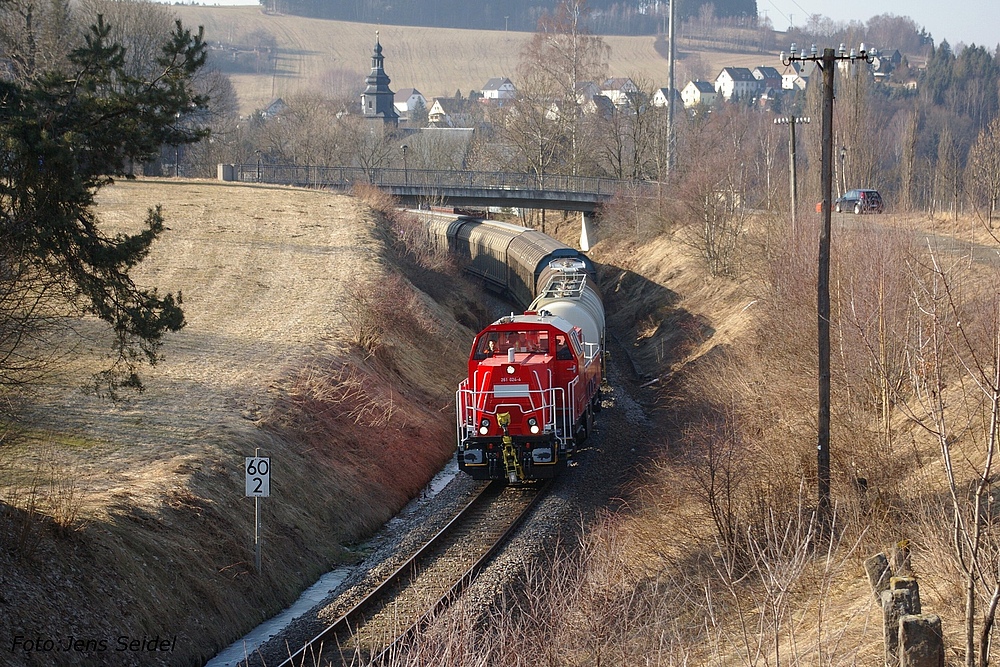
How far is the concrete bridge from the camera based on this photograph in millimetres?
63500

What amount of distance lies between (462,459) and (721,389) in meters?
8.32

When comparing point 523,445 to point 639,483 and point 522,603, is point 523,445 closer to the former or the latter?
point 639,483

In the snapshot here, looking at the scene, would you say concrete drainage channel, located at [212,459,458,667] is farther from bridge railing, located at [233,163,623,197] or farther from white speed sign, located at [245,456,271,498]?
bridge railing, located at [233,163,623,197]

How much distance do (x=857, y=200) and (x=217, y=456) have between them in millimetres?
40991

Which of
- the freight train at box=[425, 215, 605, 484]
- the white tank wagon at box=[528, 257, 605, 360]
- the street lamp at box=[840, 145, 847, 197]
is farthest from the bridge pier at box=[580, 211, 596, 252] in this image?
the freight train at box=[425, 215, 605, 484]

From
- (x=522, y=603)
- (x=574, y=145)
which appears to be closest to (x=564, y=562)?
(x=522, y=603)

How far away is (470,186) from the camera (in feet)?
217

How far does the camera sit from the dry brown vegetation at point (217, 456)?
1393 centimetres

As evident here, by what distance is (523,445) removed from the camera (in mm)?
20891

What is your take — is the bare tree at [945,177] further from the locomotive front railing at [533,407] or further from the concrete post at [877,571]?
the concrete post at [877,571]

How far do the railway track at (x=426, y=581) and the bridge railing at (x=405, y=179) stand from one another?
4435 cm

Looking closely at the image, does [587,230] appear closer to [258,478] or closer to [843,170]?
[843,170]

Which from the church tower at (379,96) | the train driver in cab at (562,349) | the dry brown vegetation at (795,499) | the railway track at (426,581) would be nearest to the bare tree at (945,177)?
the dry brown vegetation at (795,499)

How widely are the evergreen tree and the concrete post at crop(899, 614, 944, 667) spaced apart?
1098cm
